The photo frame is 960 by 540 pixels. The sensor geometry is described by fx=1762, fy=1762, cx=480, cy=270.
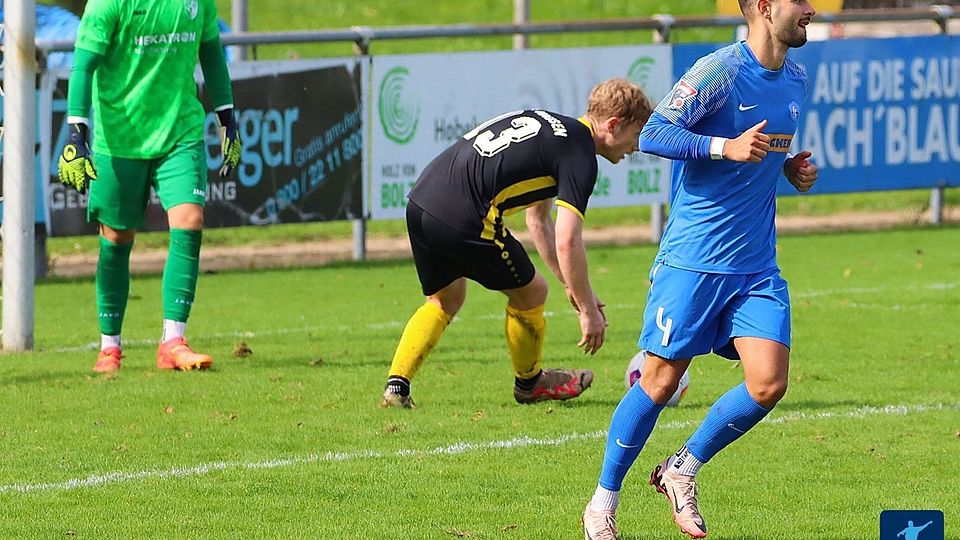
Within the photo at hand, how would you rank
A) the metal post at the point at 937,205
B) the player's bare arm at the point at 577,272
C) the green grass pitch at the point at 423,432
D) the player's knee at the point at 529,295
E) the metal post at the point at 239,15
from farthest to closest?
the metal post at the point at 937,205
the metal post at the point at 239,15
the player's knee at the point at 529,295
the player's bare arm at the point at 577,272
the green grass pitch at the point at 423,432

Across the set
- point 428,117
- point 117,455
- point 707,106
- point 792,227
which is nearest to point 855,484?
point 707,106

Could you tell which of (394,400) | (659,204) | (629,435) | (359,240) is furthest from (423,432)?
(659,204)

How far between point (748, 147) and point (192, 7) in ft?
15.1

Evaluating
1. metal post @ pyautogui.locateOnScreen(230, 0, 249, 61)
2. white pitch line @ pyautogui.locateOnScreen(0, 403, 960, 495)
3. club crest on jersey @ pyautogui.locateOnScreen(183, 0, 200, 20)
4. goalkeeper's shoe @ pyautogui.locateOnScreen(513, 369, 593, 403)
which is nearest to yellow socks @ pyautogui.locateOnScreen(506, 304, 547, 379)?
goalkeeper's shoe @ pyautogui.locateOnScreen(513, 369, 593, 403)

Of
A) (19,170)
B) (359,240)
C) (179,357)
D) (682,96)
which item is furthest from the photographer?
(359,240)

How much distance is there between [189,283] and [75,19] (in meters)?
8.07

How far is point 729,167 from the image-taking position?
226 inches

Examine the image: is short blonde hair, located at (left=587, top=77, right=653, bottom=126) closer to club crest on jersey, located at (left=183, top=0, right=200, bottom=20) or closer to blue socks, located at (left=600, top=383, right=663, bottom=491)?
blue socks, located at (left=600, top=383, right=663, bottom=491)

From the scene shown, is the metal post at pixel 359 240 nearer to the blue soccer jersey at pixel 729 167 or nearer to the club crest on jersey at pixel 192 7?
the club crest on jersey at pixel 192 7

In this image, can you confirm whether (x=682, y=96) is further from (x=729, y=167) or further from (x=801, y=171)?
(x=801, y=171)

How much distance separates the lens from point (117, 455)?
715 cm

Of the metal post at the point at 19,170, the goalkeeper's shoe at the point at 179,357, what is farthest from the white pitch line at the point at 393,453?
the metal post at the point at 19,170

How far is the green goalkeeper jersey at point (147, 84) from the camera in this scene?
9125 mm

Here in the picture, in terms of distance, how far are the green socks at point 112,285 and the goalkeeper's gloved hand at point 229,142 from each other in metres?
0.69
